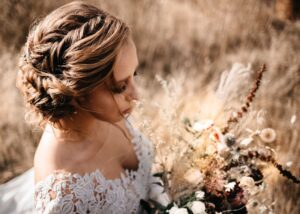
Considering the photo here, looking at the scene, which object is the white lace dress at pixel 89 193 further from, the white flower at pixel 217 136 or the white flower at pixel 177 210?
the white flower at pixel 217 136

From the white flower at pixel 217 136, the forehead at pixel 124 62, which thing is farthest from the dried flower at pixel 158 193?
the forehead at pixel 124 62

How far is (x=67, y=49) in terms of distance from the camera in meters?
1.41

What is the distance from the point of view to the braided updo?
1405 millimetres

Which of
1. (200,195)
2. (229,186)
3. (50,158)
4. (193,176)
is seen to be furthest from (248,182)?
(50,158)

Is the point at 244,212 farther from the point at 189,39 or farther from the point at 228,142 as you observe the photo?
the point at 189,39

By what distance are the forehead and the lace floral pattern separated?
406 mm

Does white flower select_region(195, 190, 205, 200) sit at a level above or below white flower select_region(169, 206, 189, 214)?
above

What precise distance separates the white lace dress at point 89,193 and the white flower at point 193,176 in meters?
0.24

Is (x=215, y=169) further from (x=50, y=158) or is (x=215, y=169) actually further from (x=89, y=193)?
(x=50, y=158)

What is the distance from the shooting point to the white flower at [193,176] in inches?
68.5

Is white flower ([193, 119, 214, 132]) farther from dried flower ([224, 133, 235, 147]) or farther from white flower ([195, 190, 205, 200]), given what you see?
white flower ([195, 190, 205, 200])

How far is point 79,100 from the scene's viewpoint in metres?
1.52

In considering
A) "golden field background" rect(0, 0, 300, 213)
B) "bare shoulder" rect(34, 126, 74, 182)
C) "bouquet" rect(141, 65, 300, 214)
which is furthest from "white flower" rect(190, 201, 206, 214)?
"golden field background" rect(0, 0, 300, 213)

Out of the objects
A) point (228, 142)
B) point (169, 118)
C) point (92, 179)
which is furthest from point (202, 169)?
point (92, 179)
